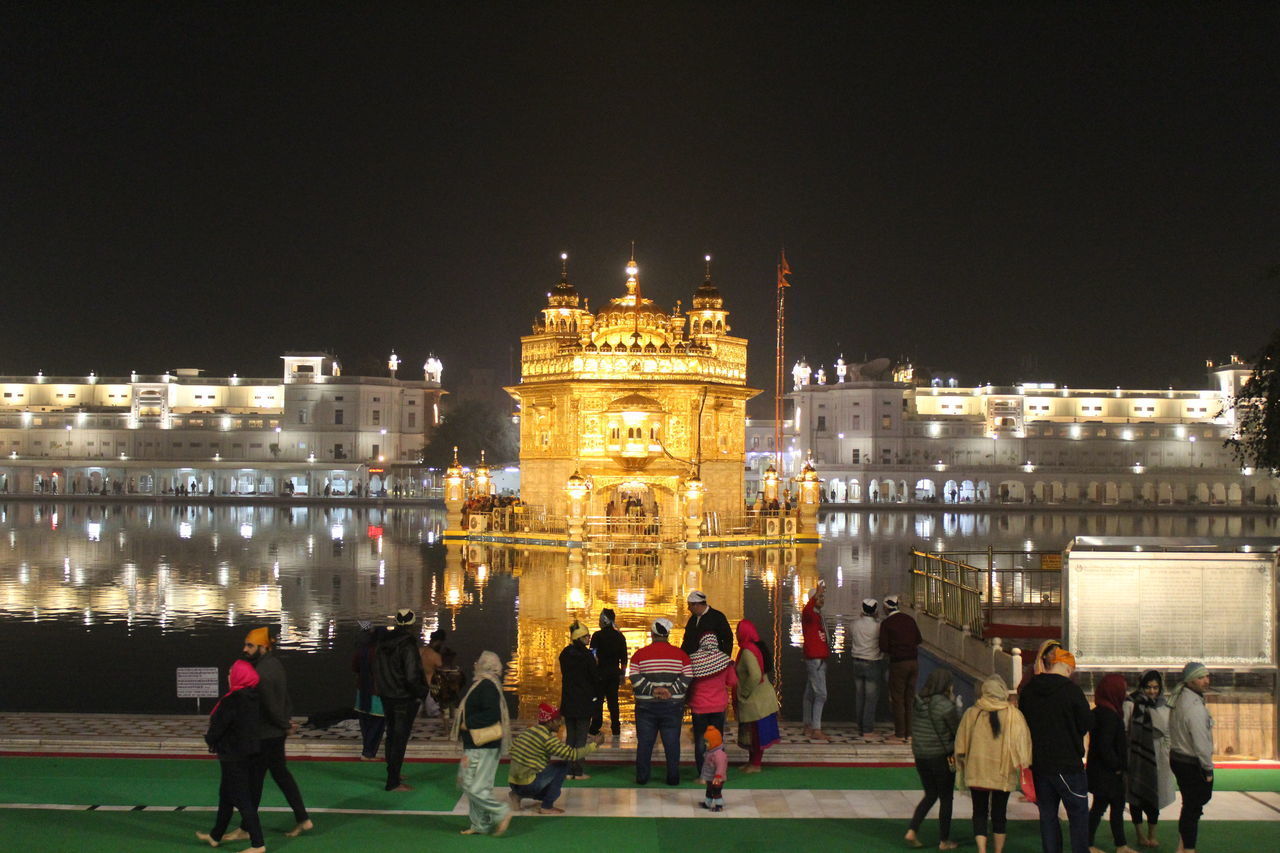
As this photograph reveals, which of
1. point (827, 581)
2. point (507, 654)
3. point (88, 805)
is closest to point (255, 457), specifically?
point (827, 581)

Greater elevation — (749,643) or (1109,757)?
(749,643)

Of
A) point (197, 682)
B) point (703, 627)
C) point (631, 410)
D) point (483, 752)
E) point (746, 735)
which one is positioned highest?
point (631, 410)

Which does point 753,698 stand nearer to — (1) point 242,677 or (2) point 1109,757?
(2) point 1109,757

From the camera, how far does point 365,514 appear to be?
6444cm

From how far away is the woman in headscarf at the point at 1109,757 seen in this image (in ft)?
26.5

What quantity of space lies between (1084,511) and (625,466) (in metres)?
49.7

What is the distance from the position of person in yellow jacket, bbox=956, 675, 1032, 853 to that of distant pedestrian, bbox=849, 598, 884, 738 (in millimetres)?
3538

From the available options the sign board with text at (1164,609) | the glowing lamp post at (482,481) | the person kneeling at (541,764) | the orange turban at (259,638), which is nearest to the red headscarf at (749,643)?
the person kneeling at (541,764)

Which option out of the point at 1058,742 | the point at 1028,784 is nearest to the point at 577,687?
the point at 1028,784

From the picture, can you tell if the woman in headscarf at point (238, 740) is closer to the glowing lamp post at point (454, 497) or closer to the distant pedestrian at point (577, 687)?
the distant pedestrian at point (577, 687)

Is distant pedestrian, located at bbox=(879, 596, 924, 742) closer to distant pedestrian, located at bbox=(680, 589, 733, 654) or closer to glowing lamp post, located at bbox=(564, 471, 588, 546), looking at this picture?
distant pedestrian, located at bbox=(680, 589, 733, 654)

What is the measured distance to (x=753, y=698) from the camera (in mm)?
10227

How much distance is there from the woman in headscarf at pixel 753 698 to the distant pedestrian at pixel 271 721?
3550 millimetres

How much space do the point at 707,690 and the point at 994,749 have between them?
8.42 feet
